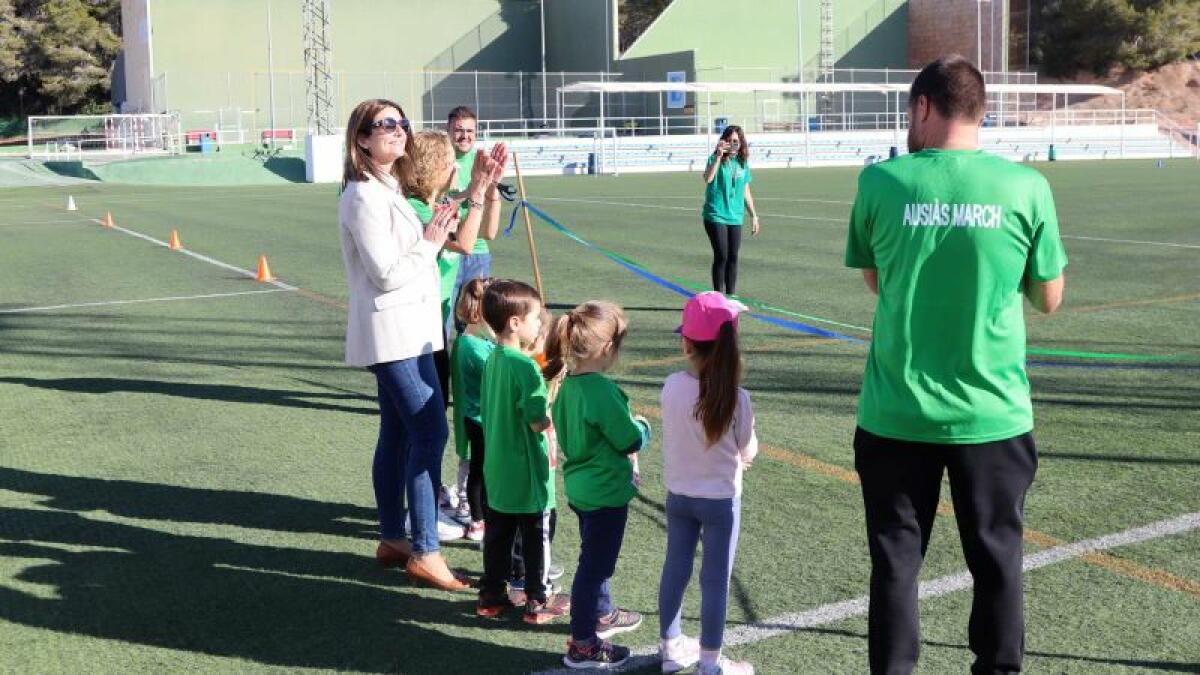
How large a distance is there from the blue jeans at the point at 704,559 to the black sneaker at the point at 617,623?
1.06 feet

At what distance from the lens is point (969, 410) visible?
11.0 ft

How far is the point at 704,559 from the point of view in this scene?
3.99m

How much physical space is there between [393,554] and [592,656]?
52.5 inches

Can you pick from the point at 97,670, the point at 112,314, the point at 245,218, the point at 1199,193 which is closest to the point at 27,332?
the point at 112,314

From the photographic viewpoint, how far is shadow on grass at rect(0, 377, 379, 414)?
812 cm

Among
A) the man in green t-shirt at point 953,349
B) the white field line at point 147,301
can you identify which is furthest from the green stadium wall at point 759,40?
the man in green t-shirt at point 953,349

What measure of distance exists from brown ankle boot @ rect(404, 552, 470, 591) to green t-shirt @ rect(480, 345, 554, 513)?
1.66 feet

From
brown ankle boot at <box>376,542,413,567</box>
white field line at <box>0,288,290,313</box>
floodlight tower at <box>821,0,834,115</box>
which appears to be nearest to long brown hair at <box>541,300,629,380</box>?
brown ankle boot at <box>376,542,413,567</box>

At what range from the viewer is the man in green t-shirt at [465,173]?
23.3 ft

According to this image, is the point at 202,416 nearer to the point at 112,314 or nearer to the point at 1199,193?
the point at 112,314

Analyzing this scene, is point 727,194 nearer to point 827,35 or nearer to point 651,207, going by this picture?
point 651,207

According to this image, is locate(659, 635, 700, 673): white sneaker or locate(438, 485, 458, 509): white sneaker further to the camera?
locate(438, 485, 458, 509): white sneaker

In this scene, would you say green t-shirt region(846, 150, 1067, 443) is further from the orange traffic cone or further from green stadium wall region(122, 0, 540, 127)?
green stadium wall region(122, 0, 540, 127)

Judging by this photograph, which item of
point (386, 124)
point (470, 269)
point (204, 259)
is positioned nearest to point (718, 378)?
point (386, 124)
